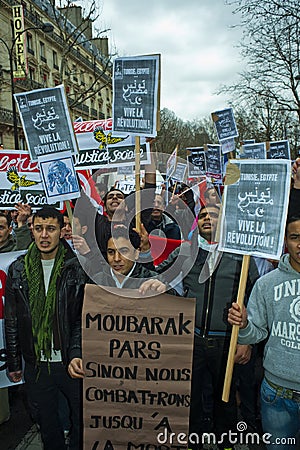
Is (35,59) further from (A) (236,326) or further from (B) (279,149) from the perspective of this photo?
(A) (236,326)

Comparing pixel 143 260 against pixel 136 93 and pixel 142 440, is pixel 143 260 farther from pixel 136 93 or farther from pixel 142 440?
pixel 136 93

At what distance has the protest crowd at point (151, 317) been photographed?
2.45 meters

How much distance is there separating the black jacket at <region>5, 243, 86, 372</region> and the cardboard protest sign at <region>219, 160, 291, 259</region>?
942 millimetres

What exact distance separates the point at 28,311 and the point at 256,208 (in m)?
1.52

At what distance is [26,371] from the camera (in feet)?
9.59

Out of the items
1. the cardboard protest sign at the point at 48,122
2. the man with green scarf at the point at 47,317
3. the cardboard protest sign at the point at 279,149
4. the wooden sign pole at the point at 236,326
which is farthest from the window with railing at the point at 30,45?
the wooden sign pole at the point at 236,326

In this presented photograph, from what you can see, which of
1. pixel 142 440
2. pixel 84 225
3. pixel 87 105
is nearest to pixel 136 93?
pixel 84 225

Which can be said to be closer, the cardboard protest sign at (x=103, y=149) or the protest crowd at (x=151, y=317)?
the protest crowd at (x=151, y=317)

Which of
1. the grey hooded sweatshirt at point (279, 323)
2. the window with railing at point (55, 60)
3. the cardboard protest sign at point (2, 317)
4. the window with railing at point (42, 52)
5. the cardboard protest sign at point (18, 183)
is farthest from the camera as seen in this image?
the window with railing at point (55, 60)

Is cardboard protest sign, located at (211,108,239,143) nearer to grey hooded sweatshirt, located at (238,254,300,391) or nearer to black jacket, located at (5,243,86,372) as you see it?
black jacket, located at (5,243,86,372)

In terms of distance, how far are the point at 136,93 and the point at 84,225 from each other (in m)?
1.16

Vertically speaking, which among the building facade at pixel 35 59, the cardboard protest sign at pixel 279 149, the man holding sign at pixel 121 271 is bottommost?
the man holding sign at pixel 121 271

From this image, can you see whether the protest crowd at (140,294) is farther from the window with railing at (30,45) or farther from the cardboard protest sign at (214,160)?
the window with railing at (30,45)

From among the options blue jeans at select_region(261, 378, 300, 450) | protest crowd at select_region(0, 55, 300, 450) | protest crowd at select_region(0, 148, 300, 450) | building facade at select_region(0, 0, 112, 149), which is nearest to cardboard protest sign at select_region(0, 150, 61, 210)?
protest crowd at select_region(0, 55, 300, 450)
